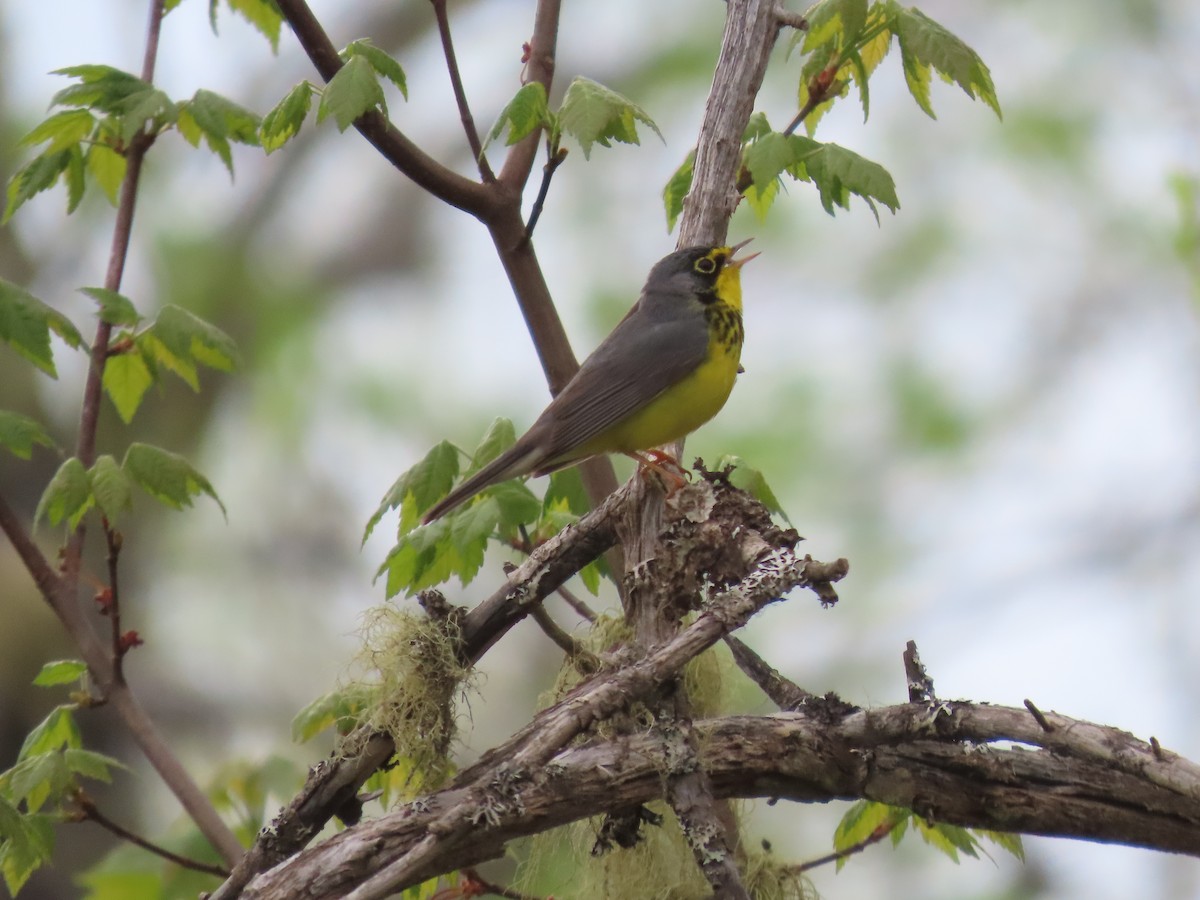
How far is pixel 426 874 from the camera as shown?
226 centimetres

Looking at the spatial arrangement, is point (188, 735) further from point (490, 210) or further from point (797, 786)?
point (797, 786)

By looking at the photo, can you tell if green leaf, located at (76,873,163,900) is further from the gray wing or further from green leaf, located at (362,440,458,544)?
the gray wing

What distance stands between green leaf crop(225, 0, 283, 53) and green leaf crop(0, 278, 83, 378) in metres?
1.29

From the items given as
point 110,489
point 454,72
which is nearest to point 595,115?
point 454,72

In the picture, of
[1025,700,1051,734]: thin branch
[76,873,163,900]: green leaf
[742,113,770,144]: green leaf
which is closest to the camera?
[1025,700,1051,734]: thin branch

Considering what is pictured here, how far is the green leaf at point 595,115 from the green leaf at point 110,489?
1330 millimetres

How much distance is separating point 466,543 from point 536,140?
3.86 feet

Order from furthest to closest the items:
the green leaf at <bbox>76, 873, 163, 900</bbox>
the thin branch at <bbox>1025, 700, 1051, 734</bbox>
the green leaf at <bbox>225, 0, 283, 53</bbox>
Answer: the green leaf at <bbox>225, 0, 283, 53</bbox> → the green leaf at <bbox>76, 873, 163, 900</bbox> → the thin branch at <bbox>1025, 700, 1051, 734</bbox>

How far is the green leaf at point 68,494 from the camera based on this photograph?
302 centimetres

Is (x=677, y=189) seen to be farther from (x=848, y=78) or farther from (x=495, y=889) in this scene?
(x=495, y=889)

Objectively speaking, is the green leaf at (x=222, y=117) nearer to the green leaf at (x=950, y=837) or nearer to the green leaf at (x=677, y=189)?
the green leaf at (x=677, y=189)

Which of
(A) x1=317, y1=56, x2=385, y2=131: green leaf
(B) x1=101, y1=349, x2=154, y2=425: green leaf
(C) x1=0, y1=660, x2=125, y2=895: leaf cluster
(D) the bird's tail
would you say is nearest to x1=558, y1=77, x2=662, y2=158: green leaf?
(A) x1=317, y1=56, x2=385, y2=131: green leaf

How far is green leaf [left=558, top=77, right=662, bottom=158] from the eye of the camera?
2.87 meters

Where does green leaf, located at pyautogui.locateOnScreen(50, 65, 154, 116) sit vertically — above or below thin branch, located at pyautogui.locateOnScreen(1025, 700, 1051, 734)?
above
